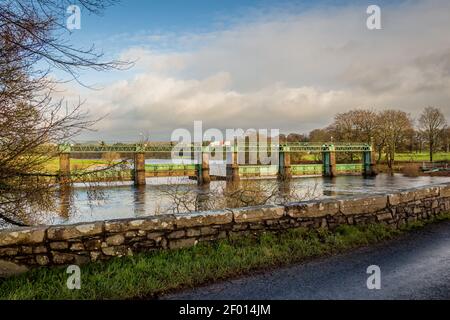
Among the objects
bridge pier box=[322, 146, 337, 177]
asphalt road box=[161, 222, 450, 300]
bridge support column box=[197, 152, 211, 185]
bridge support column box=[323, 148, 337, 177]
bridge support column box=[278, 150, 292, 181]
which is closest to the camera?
asphalt road box=[161, 222, 450, 300]

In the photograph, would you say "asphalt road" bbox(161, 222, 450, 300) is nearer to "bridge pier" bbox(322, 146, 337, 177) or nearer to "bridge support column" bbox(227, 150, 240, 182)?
"bridge support column" bbox(227, 150, 240, 182)

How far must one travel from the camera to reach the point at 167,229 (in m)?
5.71

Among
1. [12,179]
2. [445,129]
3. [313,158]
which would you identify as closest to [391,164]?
[445,129]

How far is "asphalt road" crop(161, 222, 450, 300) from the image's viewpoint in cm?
409

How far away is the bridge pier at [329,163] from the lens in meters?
63.3

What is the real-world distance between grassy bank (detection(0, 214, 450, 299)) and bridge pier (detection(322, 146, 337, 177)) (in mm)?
58842

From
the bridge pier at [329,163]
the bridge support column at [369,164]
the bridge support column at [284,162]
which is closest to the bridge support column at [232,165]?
the bridge support column at [284,162]

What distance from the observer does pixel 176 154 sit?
2452 inches

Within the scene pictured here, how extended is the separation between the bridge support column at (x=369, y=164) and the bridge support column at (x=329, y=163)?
18.8 feet

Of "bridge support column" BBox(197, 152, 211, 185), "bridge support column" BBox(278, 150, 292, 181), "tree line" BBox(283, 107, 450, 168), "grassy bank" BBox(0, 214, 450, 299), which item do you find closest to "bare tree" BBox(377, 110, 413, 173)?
"tree line" BBox(283, 107, 450, 168)

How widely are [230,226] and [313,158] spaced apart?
7940 centimetres

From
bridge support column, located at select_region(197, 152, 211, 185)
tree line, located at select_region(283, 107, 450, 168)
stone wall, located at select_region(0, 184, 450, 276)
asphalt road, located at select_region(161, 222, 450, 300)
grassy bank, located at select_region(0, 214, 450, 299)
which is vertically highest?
tree line, located at select_region(283, 107, 450, 168)

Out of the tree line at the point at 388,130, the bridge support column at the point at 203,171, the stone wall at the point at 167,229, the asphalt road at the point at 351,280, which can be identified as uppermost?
the tree line at the point at 388,130

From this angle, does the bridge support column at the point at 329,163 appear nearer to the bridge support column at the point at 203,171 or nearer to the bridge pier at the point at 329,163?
the bridge pier at the point at 329,163
